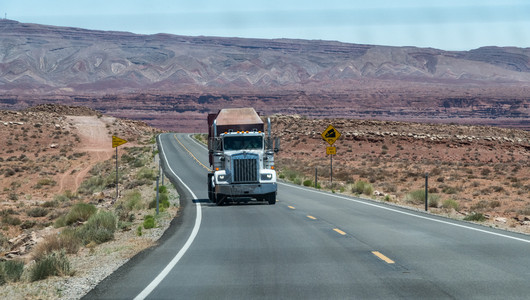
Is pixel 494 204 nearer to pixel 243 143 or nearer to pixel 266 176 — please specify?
pixel 266 176

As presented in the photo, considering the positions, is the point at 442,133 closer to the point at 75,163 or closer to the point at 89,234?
the point at 75,163

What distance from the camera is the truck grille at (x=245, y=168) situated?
24.5 metres

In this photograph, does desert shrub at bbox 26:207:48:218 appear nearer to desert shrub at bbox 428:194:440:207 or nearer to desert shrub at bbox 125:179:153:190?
desert shrub at bbox 125:179:153:190

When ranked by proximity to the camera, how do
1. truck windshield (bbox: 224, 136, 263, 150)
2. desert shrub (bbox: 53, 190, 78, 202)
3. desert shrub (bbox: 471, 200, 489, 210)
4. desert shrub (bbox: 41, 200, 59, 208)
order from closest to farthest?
truck windshield (bbox: 224, 136, 263, 150) → desert shrub (bbox: 471, 200, 489, 210) → desert shrub (bbox: 41, 200, 59, 208) → desert shrub (bbox: 53, 190, 78, 202)

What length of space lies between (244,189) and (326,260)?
12.5 metres

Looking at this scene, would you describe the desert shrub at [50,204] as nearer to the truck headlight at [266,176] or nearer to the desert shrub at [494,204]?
the truck headlight at [266,176]

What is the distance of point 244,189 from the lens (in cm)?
2461

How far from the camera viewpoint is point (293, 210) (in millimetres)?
23391

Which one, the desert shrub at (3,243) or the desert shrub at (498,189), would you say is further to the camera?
the desert shrub at (498,189)

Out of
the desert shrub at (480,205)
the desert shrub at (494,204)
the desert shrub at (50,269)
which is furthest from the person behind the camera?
the desert shrub at (494,204)

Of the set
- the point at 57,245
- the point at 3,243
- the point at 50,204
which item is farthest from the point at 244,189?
the point at 50,204

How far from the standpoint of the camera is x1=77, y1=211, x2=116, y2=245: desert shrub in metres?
17.5

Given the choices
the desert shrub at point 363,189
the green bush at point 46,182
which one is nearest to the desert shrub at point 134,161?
the green bush at point 46,182

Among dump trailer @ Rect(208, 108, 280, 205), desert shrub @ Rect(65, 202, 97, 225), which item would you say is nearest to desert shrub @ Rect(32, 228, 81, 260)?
dump trailer @ Rect(208, 108, 280, 205)
